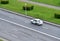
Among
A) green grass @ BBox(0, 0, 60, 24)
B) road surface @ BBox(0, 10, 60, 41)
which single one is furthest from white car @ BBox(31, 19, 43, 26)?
green grass @ BBox(0, 0, 60, 24)

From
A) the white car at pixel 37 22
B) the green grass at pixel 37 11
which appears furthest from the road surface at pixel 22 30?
the green grass at pixel 37 11

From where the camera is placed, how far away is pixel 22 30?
4556 cm

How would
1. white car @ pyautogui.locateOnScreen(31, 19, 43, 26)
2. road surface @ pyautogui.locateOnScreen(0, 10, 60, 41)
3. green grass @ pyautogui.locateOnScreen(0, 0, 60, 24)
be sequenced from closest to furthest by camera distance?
road surface @ pyautogui.locateOnScreen(0, 10, 60, 41) → white car @ pyautogui.locateOnScreen(31, 19, 43, 26) → green grass @ pyautogui.locateOnScreen(0, 0, 60, 24)

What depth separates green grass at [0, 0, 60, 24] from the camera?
51537 mm

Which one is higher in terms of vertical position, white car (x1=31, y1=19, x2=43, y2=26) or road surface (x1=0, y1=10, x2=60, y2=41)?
white car (x1=31, y1=19, x2=43, y2=26)

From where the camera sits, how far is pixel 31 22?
49.3 meters

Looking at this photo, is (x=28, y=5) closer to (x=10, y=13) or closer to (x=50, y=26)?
(x=10, y=13)

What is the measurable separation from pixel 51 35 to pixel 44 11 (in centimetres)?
1363

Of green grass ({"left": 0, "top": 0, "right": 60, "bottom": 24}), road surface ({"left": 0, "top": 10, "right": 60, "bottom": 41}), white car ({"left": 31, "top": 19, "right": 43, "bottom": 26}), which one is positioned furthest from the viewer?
green grass ({"left": 0, "top": 0, "right": 60, "bottom": 24})

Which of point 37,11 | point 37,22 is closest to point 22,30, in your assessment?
point 37,22

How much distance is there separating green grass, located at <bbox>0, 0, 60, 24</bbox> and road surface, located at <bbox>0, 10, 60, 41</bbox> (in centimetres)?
264

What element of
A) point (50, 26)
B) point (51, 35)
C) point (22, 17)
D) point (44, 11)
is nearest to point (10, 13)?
point (22, 17)

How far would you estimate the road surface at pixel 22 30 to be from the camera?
41938mm

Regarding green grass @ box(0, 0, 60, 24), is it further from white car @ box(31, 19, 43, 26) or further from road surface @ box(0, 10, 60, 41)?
road surface @ box(0, 10, 60, 41)
